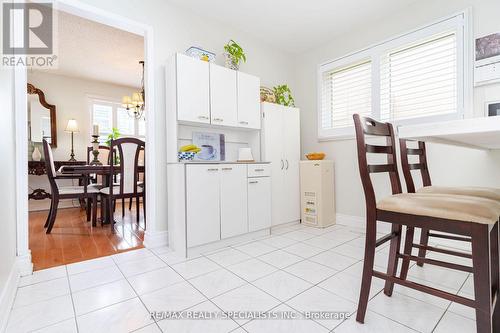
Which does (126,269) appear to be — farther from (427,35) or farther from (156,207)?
(427,35)

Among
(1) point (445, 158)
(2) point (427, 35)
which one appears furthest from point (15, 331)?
(2) point (427, 35)

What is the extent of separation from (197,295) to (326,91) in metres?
3.09

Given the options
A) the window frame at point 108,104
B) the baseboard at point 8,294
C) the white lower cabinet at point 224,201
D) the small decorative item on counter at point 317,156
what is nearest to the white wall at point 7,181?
the baseboard at point 8,294

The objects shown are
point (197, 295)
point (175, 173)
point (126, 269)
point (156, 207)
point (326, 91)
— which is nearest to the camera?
point (197, 295)

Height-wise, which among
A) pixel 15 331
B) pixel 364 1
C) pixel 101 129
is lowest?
pixel 15 331

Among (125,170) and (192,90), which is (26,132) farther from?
(192,90)

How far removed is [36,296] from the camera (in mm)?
1543

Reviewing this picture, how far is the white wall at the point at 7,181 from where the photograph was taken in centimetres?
137

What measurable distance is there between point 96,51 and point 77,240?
10.0 ft

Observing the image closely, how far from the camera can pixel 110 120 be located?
560 centimetres

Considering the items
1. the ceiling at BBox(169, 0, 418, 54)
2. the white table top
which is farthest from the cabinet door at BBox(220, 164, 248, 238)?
the ceiling at BBox(169, 0, 418, 54)

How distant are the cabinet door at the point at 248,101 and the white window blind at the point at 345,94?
43.3 inches

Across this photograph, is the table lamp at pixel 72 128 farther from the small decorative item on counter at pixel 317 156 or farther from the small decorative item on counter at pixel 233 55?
the small decorative item on counter at pixel 317 156

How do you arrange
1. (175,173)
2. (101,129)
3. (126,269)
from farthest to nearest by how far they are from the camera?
1. (101,129)
2. (175,173)
3. (126,269)
